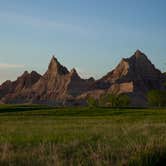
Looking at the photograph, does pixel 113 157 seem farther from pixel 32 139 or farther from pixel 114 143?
pixel 32 139

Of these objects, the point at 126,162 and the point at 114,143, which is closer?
the point at 126,162

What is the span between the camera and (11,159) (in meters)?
11.1

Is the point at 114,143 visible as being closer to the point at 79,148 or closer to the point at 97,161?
the point at 79,148

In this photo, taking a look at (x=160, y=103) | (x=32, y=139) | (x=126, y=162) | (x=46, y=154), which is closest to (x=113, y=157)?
(x=126, y=162)

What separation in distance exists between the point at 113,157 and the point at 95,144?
7.47ft

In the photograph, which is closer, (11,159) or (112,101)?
(11,159)

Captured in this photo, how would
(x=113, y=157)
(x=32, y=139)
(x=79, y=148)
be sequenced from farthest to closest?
1. (x=32, y=139)
2. (x=79, y=148)
3. (x=113, y=157)

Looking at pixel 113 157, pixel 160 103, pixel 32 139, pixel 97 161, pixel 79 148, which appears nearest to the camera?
pixel 97 161

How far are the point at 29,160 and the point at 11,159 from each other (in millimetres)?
417

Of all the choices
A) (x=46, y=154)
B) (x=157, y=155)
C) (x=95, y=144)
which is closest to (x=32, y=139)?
(x=95, y=144)

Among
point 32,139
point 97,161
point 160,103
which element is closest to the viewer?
point 97,161

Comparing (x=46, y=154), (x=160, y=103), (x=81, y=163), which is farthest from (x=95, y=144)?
(x=160, y=103)

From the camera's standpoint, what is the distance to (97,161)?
1057cm

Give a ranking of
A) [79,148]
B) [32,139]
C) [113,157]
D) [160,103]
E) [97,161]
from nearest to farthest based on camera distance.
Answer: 1. [97,161]
2. [113,157]
3. [79,148]
4. [32,139]
5. [160,103]
